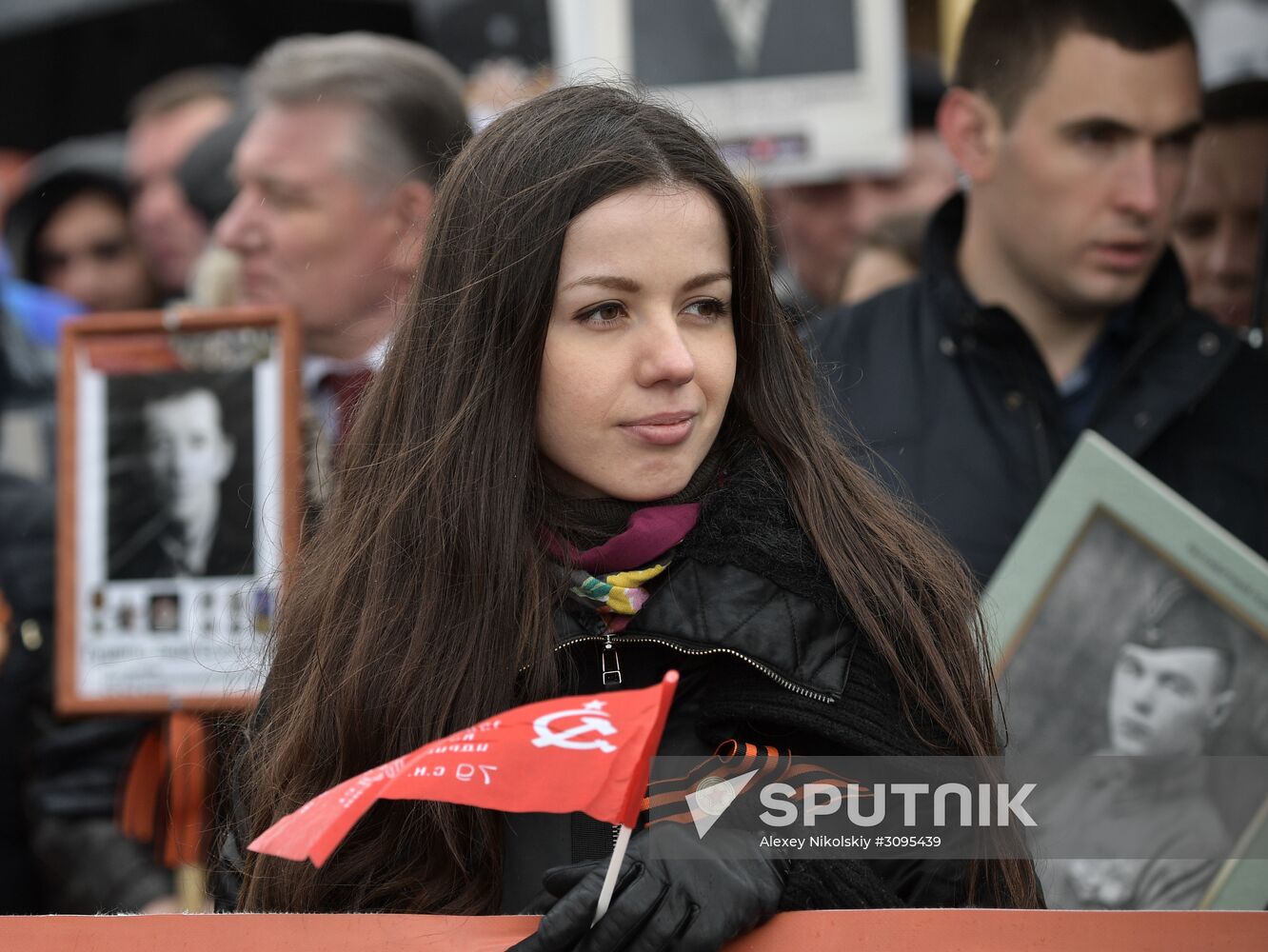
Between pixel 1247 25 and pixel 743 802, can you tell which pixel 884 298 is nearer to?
pixel 1247 25

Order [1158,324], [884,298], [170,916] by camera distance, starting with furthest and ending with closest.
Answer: [884,298] < [1158,324] < [170,916]

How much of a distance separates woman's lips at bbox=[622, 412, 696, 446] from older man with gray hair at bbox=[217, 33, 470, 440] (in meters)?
1.60

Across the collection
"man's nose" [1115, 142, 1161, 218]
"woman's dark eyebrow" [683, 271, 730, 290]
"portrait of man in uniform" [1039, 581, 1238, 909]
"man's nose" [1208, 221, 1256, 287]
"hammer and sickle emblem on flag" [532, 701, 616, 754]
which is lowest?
"portrait of man in uniform" [1039, 581, 1238, 909]

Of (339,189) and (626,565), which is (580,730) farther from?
(339,189)

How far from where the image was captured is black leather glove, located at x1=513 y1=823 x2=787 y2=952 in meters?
1.56

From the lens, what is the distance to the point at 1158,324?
314 cm

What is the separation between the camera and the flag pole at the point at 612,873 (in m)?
1.53

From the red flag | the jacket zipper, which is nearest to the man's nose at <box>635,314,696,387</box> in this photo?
the jacket zipper

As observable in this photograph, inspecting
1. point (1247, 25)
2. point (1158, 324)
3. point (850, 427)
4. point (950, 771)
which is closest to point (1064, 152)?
point (1158, 324)

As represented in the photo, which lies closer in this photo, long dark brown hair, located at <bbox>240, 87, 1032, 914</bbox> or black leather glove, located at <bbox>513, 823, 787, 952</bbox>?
black leather glove, located at <bbox>513, 823, 787, 952</bbox>

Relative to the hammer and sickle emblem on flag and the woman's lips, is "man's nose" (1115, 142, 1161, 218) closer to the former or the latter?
the woman's lips

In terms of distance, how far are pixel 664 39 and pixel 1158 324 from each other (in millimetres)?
1401

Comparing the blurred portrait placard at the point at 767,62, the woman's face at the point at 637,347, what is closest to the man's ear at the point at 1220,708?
the woman's face at the point at 637,347

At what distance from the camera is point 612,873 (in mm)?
1551
